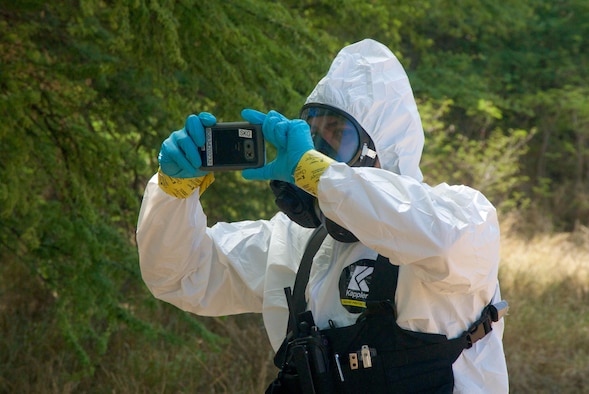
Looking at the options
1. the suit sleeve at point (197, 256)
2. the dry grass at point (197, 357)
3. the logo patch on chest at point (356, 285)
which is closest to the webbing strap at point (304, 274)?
the logo patch on chest at point (356, 285)

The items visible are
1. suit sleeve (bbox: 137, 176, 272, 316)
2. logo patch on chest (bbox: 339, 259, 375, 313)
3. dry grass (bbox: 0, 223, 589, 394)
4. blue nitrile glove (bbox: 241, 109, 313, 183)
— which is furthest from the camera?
dry grass (bbox: 0, 223, 589, 394)

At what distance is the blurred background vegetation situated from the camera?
387 cm

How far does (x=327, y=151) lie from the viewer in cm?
Answer: 273

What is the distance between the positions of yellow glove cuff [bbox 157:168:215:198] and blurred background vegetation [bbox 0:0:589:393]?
3.44 feet

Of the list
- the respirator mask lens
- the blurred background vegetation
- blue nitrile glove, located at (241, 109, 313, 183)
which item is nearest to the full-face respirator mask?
the respirator mask lens

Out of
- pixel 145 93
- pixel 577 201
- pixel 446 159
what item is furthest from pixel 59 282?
pixel 577 201

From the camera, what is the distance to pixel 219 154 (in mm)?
2451

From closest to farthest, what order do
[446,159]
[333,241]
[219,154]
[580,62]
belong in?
[219,154] < [333,241] < [446,159] < [580,62]

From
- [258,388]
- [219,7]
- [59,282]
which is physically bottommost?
[258,388]

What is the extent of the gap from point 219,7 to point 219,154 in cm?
145

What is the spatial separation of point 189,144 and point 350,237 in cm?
57

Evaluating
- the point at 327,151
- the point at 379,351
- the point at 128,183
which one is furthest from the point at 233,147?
the point at 128,183

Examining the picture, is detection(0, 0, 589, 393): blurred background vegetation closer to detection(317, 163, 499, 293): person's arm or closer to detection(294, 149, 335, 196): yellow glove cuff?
detection(294, 149, 335, 196): yellow glove cuff

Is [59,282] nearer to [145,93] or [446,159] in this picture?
[145,93]
